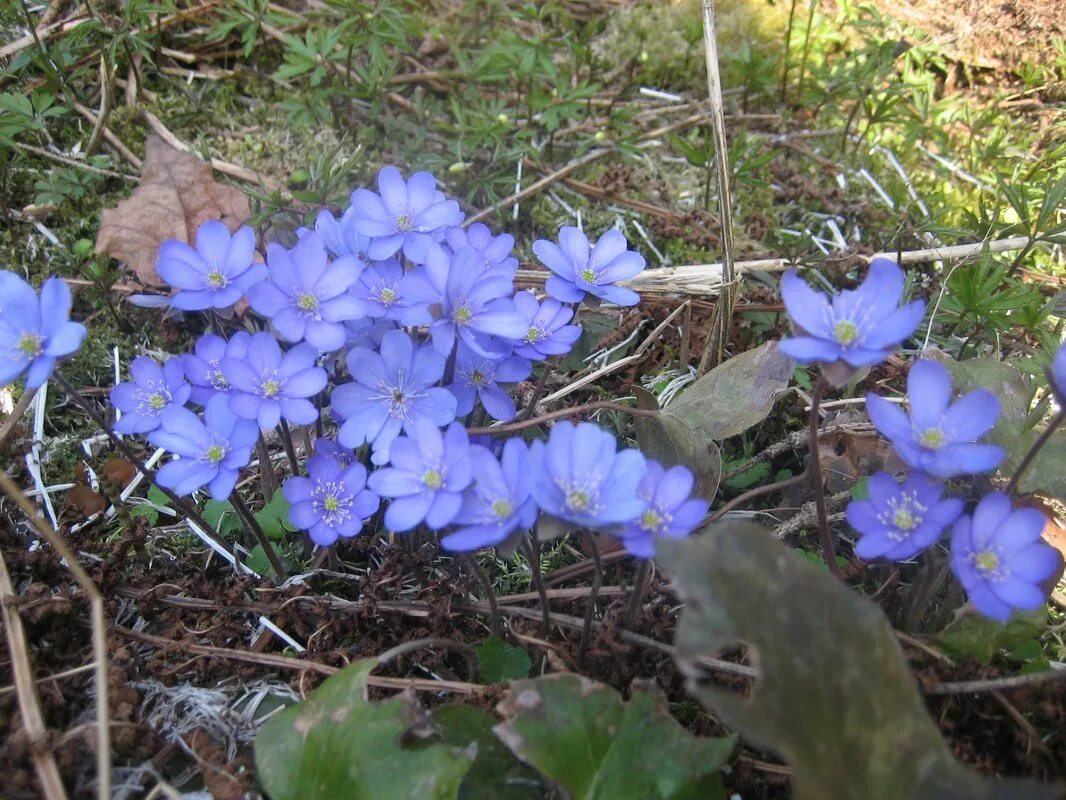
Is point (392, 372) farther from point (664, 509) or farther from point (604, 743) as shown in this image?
→ point (604, 743)

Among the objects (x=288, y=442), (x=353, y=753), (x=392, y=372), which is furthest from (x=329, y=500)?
(x=353, y=753)

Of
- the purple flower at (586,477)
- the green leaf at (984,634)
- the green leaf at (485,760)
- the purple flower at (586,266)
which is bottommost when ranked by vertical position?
the green leaf at (485,760)

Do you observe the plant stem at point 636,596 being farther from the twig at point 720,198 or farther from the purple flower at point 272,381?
the twig at point 720,198

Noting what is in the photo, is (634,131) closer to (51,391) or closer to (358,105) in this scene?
(358,105)

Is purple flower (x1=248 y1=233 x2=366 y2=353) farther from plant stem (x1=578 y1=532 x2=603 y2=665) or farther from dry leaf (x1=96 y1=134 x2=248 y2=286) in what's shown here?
dry leaf (x1=96 y1=134 x2=248 y2=286)

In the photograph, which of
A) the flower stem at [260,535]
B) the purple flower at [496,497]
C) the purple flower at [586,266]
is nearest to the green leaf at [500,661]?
the purple flower at [496,497]
